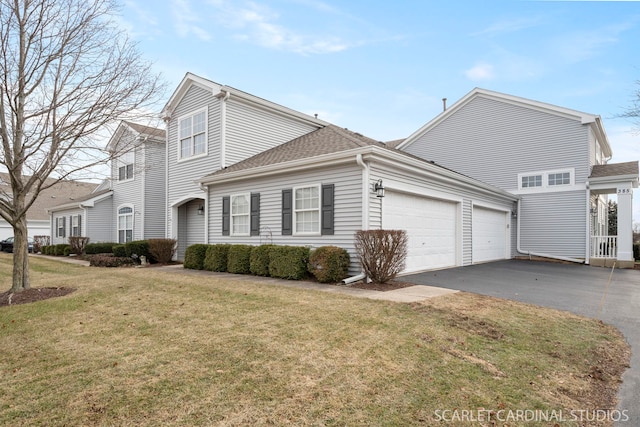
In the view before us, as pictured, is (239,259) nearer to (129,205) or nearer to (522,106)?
(129,205)

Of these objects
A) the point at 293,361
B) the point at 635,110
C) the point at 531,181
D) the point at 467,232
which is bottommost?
the point at 293,361

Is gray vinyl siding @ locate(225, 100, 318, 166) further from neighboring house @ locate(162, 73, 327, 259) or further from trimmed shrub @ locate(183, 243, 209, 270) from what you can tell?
trimmed shrub @ locate(183, 243, 209, 270)

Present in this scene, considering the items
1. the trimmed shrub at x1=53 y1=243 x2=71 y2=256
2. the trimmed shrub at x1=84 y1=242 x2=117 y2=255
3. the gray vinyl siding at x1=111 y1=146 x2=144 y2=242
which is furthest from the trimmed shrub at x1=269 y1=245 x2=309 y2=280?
the trimmed shrub at x1=53 y1=243 x2=71 y2=256

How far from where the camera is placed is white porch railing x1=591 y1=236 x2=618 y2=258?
14570mm

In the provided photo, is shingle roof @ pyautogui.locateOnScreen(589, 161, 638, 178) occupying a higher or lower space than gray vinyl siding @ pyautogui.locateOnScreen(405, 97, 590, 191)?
lower

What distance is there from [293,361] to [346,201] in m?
5.72

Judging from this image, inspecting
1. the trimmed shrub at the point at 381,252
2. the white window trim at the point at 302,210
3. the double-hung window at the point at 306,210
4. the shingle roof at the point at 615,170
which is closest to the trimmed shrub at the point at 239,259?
the white window trim at the point at 302,210

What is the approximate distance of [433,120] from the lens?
770 inches

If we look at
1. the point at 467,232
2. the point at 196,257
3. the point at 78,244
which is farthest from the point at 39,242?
the point at 467,232

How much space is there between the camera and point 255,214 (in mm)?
11492

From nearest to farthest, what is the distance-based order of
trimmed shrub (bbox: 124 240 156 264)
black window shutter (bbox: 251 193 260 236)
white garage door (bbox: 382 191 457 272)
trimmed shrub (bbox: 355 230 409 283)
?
trimmed shrub (bbox: 355 230 409 283) < white garage door (bbox: 382 191 457 272) < black window shutter (bbox: 251 193 260 236) < trimmed shrub (bbox: 124 240 156 264)

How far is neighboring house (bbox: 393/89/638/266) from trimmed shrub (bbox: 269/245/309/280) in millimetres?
12175

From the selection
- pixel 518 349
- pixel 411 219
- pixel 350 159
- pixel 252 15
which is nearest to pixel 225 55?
pixel 252 15

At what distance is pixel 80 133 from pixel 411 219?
26.7ft
